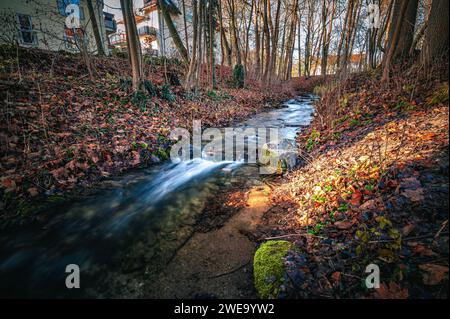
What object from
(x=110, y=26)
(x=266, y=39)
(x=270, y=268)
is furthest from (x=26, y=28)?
(x=270, y=268)

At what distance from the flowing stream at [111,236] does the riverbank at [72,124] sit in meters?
0.53

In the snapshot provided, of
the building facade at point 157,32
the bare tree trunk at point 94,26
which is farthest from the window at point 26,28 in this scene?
the bare tree trunk at point 94,26

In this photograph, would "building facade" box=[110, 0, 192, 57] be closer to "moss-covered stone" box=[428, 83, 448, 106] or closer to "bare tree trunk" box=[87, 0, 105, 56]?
"bare tree trunk" box=[87, 0, 105, 56]

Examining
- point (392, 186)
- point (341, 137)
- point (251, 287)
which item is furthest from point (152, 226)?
point (341, 137)

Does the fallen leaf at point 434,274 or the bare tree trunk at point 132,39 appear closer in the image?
the fallen leaf at point 434,274

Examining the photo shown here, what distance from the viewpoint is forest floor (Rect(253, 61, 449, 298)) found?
6.88 ft

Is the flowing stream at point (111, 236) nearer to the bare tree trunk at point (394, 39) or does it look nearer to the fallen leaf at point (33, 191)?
the fallen leaf at point (33, 191)

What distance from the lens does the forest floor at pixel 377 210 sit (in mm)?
2096

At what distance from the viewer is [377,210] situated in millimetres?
2682

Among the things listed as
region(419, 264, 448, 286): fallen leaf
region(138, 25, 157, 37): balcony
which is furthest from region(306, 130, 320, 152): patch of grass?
region(138, 25, 157, 37): balcony

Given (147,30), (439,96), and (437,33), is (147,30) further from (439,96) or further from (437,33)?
(439,96)

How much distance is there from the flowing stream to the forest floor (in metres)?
1.51

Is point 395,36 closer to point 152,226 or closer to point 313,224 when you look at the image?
point 313,224

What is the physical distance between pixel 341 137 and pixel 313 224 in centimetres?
309
